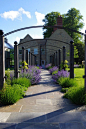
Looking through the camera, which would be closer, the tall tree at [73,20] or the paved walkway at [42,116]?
the paved walkway at [42,116]

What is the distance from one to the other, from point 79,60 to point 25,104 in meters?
32.7

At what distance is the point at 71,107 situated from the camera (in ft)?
13.0

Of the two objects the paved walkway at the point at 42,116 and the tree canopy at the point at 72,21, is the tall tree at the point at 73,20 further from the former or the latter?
the paved walkway at the point at 42,116

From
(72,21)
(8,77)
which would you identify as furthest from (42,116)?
(72,21)

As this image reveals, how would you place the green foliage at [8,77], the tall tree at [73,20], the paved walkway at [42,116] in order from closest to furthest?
the paved walkway at [42,116] → the green foliage at [8,77] → the tall tree at [73,20]

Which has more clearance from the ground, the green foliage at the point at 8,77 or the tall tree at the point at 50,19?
the tall tree at the point at 50,19

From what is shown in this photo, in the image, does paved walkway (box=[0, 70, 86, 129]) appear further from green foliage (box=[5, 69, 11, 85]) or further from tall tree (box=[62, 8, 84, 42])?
tall tree (box=[62, 8, 84, 42])

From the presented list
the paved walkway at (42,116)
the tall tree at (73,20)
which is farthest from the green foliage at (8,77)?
the tall tree at (73,20)

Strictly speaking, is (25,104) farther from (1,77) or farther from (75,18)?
(75,18)

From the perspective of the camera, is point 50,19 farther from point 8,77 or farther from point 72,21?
point 8,77

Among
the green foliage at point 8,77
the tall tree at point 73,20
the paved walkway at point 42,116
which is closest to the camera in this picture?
the paved walkway at point 42,116

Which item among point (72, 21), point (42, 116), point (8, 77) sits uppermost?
point (72, 21)

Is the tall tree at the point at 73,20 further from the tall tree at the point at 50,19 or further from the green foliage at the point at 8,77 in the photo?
the green foliage at the point at 8,77

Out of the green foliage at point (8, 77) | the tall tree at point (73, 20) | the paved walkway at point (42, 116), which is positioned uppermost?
the tall tree at point (73, 20)
